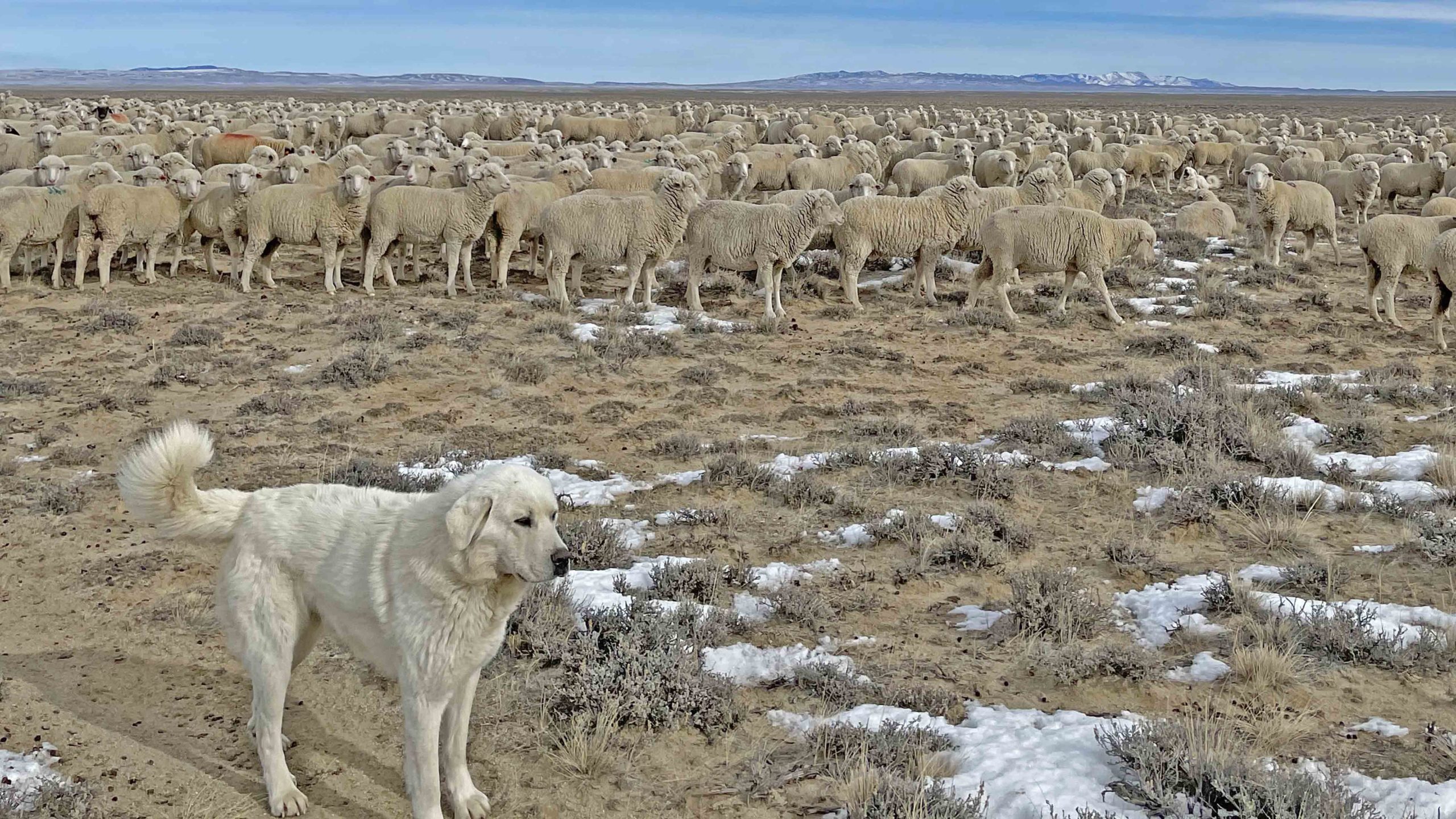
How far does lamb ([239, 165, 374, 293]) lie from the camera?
14.9 meters

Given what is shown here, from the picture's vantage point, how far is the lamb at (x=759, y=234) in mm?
14305

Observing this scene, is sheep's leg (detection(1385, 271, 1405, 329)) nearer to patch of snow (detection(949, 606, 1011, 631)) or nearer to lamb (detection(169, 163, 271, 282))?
patch of snow (detection(949, 606, 1011, 631))

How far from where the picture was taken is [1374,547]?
22.4 feet

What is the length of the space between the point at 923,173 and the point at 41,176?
1463cm

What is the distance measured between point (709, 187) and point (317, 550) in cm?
1695

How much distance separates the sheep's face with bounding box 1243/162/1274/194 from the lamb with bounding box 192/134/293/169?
18483 mm

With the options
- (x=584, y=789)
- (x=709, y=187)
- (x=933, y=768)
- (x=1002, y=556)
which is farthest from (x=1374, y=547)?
(x=709, y=187)

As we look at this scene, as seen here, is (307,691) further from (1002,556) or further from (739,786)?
(1002,556)

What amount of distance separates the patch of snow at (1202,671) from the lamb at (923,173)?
16.6m

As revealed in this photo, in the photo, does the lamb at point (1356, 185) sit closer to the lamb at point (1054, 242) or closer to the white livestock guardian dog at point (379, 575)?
the lamb at point (1054, 242)

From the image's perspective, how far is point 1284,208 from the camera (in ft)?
57.3

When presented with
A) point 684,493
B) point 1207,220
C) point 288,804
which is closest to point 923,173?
point 1207,220

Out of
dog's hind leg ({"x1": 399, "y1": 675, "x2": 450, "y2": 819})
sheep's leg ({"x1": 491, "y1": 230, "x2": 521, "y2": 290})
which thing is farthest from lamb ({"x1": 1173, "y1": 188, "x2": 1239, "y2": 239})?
dog's hind leg ({"x1": 399, "y1": 675, "x2": 450, "y2": 819})

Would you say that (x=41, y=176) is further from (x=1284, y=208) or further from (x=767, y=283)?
(x=1284, y=208)
